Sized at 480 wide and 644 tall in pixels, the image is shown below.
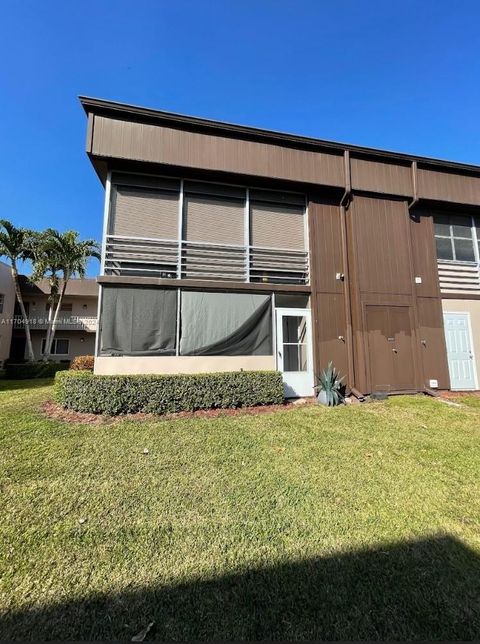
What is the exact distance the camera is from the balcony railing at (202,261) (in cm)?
784

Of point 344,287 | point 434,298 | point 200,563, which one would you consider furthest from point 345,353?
point 200,563

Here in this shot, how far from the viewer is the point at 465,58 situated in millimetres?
9383

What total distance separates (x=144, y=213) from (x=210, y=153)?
7.75 feet

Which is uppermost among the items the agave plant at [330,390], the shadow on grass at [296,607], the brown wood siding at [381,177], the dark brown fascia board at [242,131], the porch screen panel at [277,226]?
the dark brown fascia board at [242,131]

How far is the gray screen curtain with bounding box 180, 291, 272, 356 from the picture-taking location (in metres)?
7.79

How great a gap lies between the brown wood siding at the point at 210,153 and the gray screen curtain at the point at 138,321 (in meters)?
3.41

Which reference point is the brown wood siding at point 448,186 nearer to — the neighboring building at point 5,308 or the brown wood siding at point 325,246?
the brown wood siding at point 325,246

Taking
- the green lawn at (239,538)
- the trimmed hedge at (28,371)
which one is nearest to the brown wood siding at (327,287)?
the green lawn at (239,538)

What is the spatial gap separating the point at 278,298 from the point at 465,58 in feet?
30.4

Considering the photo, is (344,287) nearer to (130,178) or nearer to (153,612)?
(130,178)

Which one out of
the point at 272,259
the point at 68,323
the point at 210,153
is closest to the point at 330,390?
the point at 272,259

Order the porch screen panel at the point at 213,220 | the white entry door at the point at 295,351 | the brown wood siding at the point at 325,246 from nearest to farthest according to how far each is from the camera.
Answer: the white entry door at the point at 295,351, the porch screen panel at the point at 213,220, the brown wood siding at the point at 325,246

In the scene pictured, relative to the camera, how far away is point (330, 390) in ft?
24.6

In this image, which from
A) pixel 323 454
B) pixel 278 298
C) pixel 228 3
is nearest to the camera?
pixel 323 454
